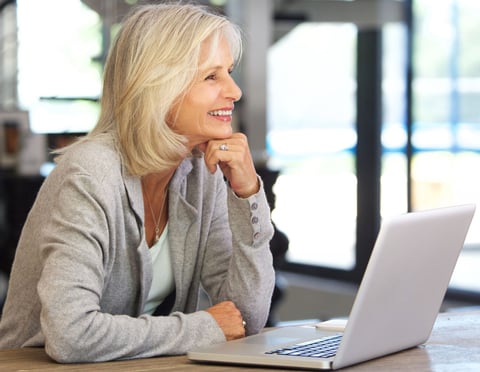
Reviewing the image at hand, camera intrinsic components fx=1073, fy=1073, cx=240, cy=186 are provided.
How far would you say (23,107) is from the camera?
21.7ft

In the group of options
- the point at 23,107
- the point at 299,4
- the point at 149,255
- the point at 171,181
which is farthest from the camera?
the point at 299,4

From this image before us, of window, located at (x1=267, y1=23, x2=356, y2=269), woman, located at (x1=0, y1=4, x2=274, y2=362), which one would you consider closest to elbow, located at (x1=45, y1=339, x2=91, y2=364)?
woman, located at (x1=0, y1=4, x2=274, y2=362)

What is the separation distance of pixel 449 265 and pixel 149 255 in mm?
564

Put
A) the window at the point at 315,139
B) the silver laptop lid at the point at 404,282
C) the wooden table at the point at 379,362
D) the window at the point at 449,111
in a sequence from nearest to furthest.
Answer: the silver laptop lid at the point at 404,282 → the wooden table at the point at 379,362 → the window at the point at 449,111 → the window at the point at 315,139

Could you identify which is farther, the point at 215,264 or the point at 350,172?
the point at 350,172

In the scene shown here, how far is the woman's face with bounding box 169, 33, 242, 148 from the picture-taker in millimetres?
2047

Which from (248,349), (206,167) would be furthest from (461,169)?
(248,349)

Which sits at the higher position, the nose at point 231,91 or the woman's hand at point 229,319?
the nose at point 231,91

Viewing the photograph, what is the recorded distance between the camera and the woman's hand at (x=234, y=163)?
6.73 ft

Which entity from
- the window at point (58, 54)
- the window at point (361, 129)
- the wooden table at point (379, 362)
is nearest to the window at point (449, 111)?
the window at point (361, 129)

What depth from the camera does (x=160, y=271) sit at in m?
2.15

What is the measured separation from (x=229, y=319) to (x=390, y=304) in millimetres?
372

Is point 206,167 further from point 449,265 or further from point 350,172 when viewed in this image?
point 350,172

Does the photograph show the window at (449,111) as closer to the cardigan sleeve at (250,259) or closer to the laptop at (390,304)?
the cardigan sleeve at (250,259)
